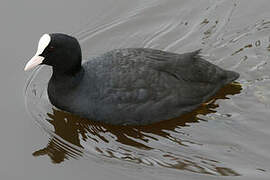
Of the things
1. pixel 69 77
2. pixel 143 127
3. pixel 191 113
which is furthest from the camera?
pixel 191 113

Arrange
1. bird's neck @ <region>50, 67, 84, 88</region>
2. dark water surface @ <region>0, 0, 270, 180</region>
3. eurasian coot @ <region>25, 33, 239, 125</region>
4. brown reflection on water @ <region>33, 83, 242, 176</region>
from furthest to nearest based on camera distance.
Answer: bird's neck @ <region>50, 67, 84, 88</region> < eurasian coot @ <region>25, 33, 239, 125</region> < brown reflection on water @ <region>33, 83, 242, 176</region> < dark water surface @ <region>0, 0, 270, 180</region>

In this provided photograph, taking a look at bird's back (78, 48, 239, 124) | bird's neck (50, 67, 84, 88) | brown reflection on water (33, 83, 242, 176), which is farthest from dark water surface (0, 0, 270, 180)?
bird's neck (50, 67, 84, 88)

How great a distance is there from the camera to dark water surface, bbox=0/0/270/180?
649 cm

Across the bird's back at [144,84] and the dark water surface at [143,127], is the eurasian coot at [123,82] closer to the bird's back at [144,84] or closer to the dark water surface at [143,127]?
the bird's back at [144,84]

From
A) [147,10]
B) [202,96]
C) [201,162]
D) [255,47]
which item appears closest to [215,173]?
[201,162]

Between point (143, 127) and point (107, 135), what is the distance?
1.46 ft

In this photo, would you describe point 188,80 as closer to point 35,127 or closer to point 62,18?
point 35,127

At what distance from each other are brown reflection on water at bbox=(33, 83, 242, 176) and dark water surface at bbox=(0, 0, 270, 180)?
0.04ft

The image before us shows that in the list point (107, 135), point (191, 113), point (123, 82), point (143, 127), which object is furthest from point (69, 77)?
point (191, 113)

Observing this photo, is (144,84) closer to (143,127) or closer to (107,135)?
(143,127)

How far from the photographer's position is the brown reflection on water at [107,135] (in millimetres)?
6602

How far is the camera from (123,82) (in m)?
6.71

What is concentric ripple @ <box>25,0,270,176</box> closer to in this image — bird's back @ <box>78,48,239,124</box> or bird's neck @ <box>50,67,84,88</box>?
bird's back @ <box>78,48,239,124</box>

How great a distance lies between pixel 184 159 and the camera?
6535 millimetres
